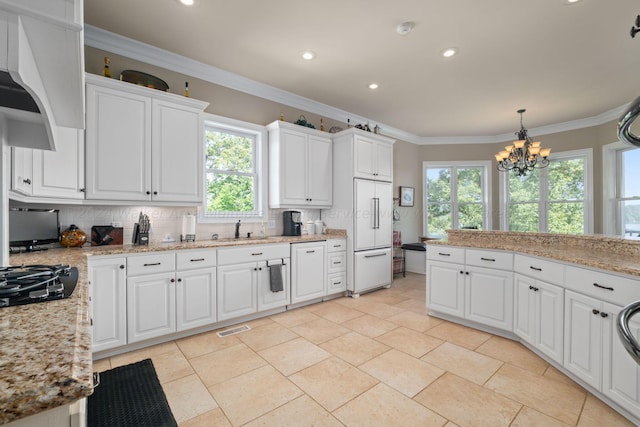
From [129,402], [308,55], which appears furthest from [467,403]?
[308,55]

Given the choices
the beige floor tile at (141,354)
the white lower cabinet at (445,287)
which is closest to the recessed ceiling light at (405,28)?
the white lower cabinet at (445,287)

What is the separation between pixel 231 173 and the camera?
148 inches

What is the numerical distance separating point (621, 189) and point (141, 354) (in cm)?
722

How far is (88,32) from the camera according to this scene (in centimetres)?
273

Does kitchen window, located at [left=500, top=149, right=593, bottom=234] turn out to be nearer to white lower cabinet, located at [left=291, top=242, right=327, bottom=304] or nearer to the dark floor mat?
white lower cabinet, located at [left=291, top=242, right=327, bottom=304]

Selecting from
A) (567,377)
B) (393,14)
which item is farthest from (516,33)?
(567,377)

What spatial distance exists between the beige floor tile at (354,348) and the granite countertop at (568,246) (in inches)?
54.5

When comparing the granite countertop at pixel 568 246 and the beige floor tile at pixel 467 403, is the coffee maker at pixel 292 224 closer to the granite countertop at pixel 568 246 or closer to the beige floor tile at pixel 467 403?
the granite countertop at pixel 568 246

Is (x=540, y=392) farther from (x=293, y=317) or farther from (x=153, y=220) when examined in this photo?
(x=153, y=220)

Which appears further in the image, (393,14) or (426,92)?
(426,92)

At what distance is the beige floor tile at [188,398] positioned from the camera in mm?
1809

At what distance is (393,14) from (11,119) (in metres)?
2.74

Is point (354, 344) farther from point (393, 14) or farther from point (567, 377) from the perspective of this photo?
point (393, 14)

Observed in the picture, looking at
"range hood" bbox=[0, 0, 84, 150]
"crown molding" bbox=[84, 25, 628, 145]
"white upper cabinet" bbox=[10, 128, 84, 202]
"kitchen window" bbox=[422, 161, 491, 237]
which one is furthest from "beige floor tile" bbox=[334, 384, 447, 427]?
"kitchen window" bbox=[422, 161, 491, 237]
